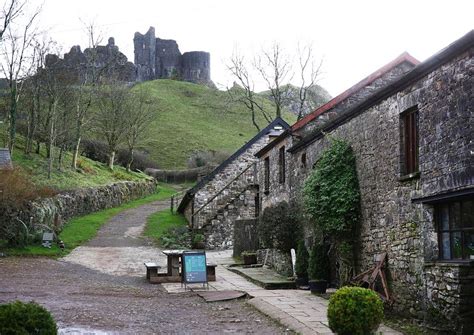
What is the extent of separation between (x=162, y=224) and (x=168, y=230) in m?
2.16

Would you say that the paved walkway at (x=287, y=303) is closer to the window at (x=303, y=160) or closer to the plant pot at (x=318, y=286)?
the plant pot at (x=318, y=286)

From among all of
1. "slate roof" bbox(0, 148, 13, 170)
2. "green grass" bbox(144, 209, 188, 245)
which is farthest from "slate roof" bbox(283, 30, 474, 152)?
"slate roof" bbox(0, 148, 13, 170)

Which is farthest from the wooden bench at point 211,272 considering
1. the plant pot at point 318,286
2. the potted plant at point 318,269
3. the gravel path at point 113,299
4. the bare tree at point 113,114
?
the bare tree at point 113,114

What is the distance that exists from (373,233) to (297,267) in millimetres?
3864

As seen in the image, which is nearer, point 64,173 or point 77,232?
point 77,232

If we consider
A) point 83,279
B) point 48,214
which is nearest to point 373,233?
point 83,279

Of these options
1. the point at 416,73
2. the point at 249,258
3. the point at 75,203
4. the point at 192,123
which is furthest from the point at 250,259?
the point at 192,123

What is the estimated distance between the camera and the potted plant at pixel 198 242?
25.5 m

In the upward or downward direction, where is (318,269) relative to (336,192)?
downward

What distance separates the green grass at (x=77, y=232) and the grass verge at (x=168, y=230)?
8.56 ft

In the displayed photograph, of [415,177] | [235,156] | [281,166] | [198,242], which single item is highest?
[235,156]

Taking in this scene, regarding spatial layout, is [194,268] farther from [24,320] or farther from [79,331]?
[24,320]

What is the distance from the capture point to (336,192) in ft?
42.7

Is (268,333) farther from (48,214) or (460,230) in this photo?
(48,214)
